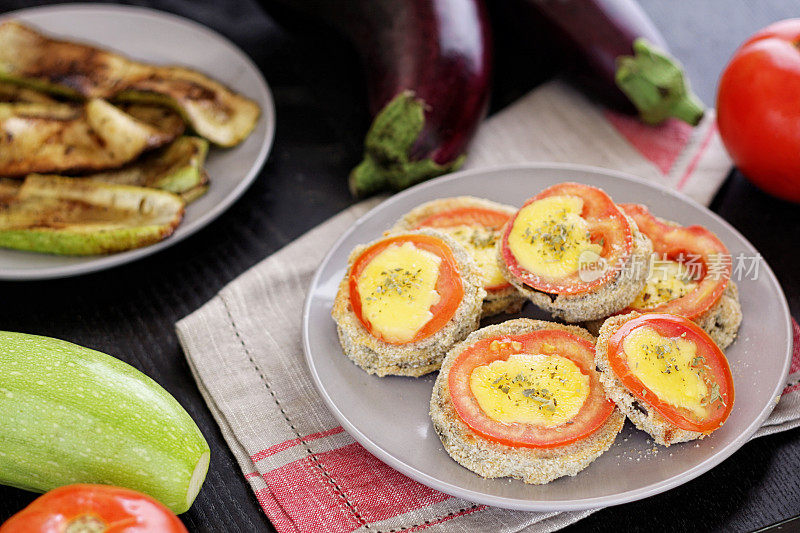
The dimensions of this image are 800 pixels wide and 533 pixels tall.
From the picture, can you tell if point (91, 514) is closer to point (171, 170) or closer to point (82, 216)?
point (82, 216)

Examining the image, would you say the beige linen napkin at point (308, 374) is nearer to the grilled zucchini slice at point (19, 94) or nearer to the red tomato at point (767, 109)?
the red tomato at point (767, 109)

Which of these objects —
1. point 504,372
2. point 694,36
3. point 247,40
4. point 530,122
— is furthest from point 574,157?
point 247,40

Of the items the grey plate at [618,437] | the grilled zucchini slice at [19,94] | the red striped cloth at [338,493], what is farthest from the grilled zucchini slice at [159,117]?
the red striped cloth at [338,493]

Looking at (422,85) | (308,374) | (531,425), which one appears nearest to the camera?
(531,425)

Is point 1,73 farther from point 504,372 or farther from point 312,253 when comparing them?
point 504,372

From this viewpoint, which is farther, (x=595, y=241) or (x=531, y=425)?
(x=595, y=241)

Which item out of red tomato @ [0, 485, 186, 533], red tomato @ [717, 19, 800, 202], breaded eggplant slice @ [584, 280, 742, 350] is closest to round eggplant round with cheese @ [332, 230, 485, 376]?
breaded eggplant slice @ [584, 280, 742, 350]

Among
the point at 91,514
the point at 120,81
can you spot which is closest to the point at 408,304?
the point at 91,514
